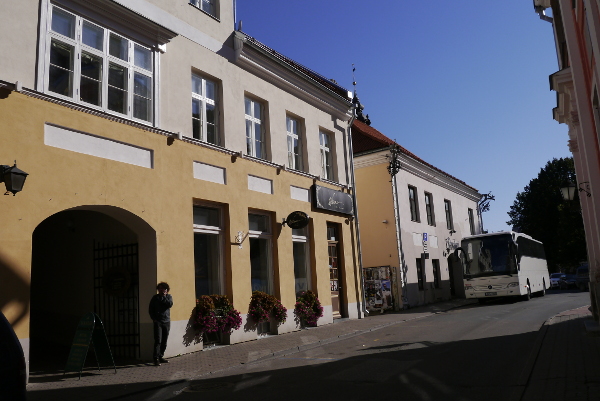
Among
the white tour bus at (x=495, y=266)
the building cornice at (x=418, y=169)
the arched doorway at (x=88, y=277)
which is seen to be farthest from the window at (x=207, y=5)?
the white tour bus at (x=495, y=266)

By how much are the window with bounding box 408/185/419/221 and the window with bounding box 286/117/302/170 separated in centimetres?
1061

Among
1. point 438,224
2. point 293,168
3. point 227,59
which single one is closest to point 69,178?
point 227,59

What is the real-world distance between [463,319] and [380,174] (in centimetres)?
981

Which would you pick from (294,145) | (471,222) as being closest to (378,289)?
(294,145)

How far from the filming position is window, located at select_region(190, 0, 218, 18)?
14.3 m

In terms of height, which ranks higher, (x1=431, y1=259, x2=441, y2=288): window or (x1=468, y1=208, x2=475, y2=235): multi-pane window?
(x1=468, y1=208, x2=475, y2=235): multi-pane window

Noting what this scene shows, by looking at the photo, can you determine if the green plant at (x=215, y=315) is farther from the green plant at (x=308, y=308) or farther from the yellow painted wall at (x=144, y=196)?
the green plant at (x=308, y=308)

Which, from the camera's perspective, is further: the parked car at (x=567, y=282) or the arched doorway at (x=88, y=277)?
the parked car at (x=567, y=282)

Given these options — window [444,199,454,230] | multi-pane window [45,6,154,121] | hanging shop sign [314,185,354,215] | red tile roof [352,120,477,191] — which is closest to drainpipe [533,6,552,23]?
hanging shop sign [314,185,354,215]

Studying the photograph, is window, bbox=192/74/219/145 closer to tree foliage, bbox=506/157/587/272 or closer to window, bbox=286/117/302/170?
window, bbox=286/117/302/170

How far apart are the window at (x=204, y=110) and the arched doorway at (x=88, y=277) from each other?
3.13 m

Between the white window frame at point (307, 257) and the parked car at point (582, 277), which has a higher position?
the white window frame at point (307, 257)

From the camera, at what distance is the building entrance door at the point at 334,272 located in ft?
59.8

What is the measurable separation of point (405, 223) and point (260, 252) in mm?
11926
